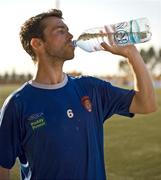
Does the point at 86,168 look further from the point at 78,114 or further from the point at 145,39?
the point at 145,39

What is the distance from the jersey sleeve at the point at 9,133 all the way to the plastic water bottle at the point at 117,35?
0.66 metres

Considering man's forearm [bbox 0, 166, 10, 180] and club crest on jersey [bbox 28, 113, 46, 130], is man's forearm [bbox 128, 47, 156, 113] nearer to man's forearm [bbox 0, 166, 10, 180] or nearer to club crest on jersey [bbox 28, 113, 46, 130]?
club crest on jersey [bbox 28, 113, 46, 130]

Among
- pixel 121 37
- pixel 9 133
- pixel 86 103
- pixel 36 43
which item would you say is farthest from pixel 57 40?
pixel 9 133

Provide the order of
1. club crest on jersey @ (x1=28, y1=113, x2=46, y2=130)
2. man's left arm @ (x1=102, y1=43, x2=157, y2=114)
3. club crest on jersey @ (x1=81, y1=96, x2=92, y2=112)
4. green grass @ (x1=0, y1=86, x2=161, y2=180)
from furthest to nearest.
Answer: green grass @ (x1=0, y1=86, x2=161, y2=180)
man's left arm @ (x1=102, y1=43, x2=157, y2=114)
club crest on jersey @ (x1=81, y1=96, x2=92, y2=112)
club crest on jersey @ (x1=28, y1=113, x2=46, y2=130)

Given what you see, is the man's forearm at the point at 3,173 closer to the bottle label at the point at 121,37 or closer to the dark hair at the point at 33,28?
the dark hair at the point at 33,28

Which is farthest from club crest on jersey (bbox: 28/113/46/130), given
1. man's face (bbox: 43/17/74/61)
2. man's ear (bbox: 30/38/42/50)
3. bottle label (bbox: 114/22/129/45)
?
bottle label (bbox: 114/22/129/45)

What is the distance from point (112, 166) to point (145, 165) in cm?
43

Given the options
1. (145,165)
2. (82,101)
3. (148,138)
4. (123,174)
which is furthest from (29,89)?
(148,138)

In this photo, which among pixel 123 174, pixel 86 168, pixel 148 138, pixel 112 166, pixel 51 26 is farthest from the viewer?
pixel 148 138

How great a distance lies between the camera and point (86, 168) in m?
3.08

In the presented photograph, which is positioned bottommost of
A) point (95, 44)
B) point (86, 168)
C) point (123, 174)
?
point (123, 174)

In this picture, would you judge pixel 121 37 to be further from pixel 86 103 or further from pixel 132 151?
pixel 132 151

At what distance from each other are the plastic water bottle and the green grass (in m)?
2.88

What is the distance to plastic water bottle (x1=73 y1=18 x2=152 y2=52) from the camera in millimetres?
3639
